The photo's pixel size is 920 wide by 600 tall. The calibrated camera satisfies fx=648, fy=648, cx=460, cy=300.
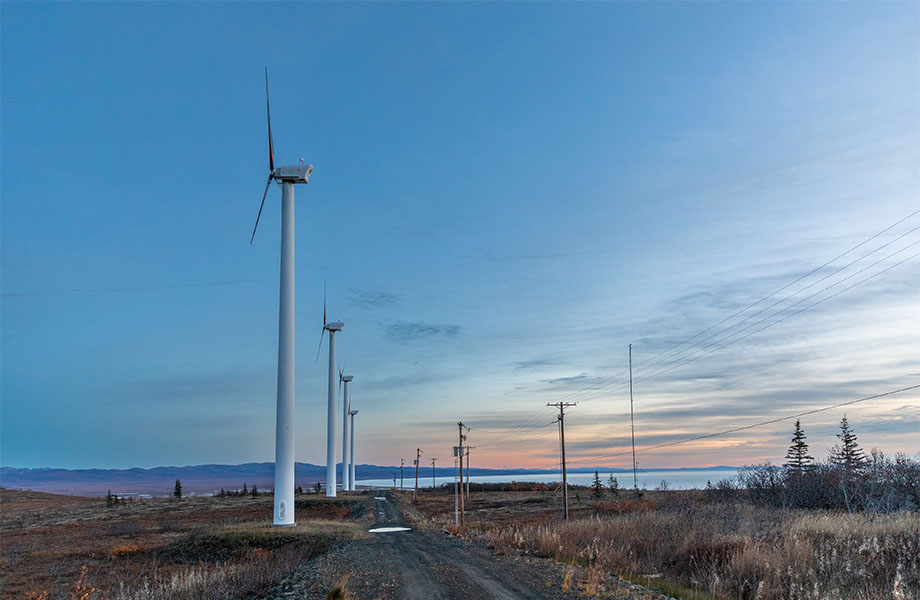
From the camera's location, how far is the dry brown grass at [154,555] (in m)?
20.3

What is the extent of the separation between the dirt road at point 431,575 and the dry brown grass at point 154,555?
6.34 feet

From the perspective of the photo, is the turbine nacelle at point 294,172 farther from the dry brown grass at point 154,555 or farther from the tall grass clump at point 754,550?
the tall grass clump at point 754,550

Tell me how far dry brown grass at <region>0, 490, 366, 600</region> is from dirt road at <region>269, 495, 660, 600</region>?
6.34 ft

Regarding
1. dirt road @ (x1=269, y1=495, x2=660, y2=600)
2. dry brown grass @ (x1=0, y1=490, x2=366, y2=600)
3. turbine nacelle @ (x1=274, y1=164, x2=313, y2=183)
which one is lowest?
dry brown grass @ (x1=0, y1=490, x2=366, y2=600)

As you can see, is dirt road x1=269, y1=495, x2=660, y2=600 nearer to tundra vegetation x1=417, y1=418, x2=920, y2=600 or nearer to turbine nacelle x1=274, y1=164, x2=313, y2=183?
tundra vegetation x1=417, y1=418, x2=920, y2=600

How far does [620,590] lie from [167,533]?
41272 mm

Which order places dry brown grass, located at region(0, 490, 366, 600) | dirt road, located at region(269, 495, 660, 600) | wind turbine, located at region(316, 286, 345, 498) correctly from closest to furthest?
dirt road, located at region(269, 495, 660, 600) → dry brown grass, located at region(0, 490, 366, 600) → wind turbine, located at region(316, 286, 345, 498)

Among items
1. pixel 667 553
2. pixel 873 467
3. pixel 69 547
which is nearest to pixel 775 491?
pixel 873 467

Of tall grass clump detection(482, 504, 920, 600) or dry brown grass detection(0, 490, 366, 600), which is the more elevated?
tall grass clump detection(482, 504, 920, 600)

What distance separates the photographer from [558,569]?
20938 millimetres

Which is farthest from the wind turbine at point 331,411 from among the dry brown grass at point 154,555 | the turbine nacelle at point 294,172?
the turbine nacelle at point 294,172

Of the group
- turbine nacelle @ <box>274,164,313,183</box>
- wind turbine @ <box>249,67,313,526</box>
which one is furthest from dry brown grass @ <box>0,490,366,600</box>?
turbine nacelle @ <box>274,164,313,183</box>

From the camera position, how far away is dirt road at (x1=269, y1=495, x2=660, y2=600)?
17031 millimetres

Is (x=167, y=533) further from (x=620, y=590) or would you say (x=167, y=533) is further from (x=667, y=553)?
(x=620, y=590)
